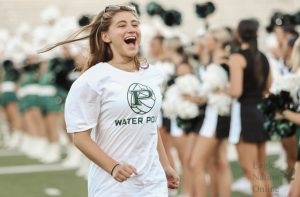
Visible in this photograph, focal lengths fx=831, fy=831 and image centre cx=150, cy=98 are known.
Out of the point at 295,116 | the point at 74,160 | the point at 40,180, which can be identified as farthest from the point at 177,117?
the point at 74,160

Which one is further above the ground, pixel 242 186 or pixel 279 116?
pixel 279 116

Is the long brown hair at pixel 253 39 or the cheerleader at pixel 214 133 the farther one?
the cheerleader at pixel 214 133

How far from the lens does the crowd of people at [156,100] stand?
140 inches

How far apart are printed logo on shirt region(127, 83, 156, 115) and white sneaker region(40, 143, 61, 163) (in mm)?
7567

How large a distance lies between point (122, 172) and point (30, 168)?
279 inches

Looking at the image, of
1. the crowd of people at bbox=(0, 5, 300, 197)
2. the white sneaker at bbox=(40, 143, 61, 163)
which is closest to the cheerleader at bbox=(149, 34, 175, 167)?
the crowd of people at bbox=(0, 5, 300, 197)

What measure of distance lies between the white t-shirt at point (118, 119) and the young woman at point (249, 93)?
255 centimetres

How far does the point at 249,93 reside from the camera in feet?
20.5

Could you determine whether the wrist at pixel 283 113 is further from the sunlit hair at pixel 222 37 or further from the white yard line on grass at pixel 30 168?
the white yard line on grass at pixel 30 168

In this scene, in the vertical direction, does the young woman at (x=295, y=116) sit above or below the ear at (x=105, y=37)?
below

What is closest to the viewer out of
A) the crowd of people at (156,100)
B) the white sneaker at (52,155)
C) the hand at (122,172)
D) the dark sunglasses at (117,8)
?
the hand at (122,172)

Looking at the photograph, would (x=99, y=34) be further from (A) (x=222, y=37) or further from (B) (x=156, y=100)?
(A) (x=222, y=37)

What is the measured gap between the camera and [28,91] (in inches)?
471

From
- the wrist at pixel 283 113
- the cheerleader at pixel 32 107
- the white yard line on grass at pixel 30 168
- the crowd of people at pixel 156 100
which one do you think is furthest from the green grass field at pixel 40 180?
the wrist at pixel 283 113
